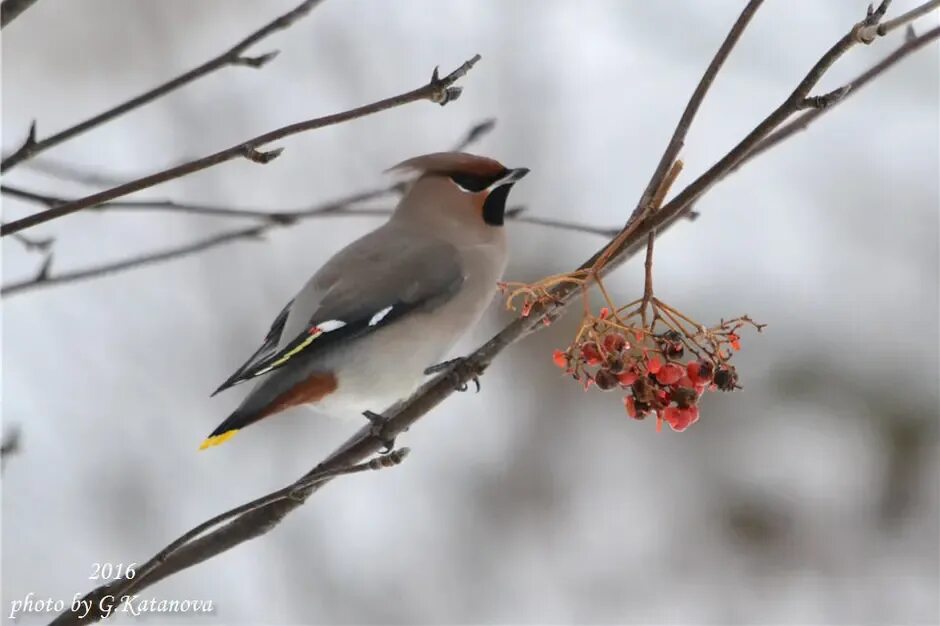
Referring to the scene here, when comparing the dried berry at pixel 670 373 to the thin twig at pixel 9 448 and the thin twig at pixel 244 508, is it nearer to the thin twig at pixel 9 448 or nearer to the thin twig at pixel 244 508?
the thin twig at pixel 244 508

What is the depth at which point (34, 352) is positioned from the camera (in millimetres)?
5977

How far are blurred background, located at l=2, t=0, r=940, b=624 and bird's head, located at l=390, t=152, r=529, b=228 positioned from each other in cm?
203

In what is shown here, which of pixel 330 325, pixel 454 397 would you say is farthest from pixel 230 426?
pixel 454 397

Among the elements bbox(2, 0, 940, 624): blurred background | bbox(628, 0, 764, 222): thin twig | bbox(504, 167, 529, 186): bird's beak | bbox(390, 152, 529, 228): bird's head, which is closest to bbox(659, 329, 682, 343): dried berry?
bbox(628, 0, 764, 222): thin twig

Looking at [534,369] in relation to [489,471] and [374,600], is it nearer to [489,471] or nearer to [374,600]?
[489,471]

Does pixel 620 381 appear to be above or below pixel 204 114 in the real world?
below

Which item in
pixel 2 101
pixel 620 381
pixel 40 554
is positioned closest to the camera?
pixel 620 381

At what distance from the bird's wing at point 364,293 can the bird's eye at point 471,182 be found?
0.87 feet

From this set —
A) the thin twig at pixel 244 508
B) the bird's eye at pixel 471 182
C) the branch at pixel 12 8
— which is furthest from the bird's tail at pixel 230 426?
the branch at pixel 12 8

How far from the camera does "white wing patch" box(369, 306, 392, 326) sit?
3016mm

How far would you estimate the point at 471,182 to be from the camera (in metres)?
3.47

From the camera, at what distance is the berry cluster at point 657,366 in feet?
6.68

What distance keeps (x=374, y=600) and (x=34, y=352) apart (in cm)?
221

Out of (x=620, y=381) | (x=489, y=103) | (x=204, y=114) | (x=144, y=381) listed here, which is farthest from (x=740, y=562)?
(x=620, y=381)
